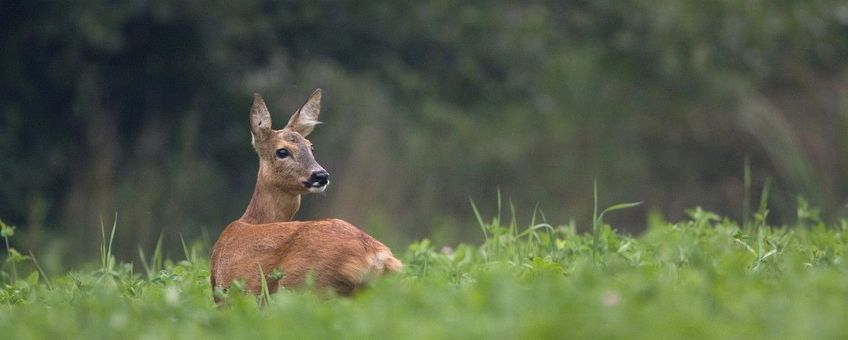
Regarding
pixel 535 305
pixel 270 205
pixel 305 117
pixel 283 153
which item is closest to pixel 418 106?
pixel 305 117

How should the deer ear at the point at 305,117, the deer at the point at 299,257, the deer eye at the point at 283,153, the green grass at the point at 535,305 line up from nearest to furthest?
the green grass at the point at 535,305 < the deer at the point at 299,257 < the deer eye at the point at 283,153 < the deer ear at the point at 305,117

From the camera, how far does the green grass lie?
3582 mm

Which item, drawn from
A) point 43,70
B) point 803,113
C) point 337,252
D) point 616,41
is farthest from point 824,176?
point 337,252

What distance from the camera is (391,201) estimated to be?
14.6 m

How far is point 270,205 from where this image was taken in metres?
6.58

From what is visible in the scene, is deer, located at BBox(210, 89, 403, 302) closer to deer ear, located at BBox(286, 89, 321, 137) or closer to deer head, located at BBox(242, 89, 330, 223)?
deer head, located at BBox(242, 89, 330, 223)

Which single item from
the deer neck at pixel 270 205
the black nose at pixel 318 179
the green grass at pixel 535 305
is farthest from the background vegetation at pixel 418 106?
the green grass at pixel 535 305

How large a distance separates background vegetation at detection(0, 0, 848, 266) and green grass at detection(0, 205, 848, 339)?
6.50 metres

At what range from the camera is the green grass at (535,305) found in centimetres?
358

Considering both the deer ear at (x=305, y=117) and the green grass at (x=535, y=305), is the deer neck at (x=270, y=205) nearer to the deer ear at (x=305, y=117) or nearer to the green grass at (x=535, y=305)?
the deer ear at (x=305, y=117)

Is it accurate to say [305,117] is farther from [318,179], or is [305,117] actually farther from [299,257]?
[299,257]

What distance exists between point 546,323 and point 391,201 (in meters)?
11.1

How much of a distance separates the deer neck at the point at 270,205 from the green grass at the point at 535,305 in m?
0.79

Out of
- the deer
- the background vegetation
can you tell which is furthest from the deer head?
the background vegetation
